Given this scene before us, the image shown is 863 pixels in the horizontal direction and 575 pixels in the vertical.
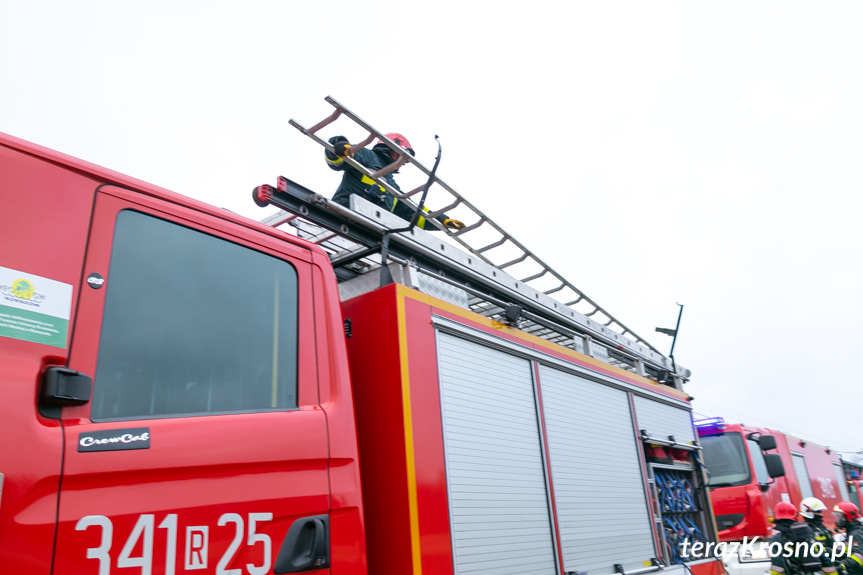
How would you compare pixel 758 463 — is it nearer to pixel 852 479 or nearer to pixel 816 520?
pixel 816 520

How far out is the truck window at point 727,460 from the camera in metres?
9.86

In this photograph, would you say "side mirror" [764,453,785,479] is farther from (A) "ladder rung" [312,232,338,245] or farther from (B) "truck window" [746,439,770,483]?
(A) "ladder rung" [312,232,338,245]

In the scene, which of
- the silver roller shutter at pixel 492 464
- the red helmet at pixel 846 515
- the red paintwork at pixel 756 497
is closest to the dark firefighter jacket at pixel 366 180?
the silver roller shutter at pixel 492 464

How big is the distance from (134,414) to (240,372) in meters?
0.42

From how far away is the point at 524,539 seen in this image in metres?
3.34

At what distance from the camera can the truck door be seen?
1.77 m

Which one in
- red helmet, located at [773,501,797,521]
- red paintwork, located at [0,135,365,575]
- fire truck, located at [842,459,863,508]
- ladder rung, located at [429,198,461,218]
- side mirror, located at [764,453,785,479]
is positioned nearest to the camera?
red paintwork, located at [0,135,365,575]

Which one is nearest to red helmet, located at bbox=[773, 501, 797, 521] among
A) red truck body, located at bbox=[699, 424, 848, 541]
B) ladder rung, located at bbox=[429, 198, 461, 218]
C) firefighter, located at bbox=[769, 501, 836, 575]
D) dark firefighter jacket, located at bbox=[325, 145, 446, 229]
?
firefighter, located at bbox=[769, 501, 836, 575]

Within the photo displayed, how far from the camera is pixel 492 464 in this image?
3.30 meters

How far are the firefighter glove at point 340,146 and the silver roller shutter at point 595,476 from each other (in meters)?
1.76

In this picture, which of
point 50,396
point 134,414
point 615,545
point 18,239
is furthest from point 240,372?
point 615,545

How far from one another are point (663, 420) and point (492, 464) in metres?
2.85

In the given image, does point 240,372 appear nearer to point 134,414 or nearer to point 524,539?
point 134,414

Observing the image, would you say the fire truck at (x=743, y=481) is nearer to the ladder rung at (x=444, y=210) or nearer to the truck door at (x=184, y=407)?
the ladder rung at (x=444, y=210)
